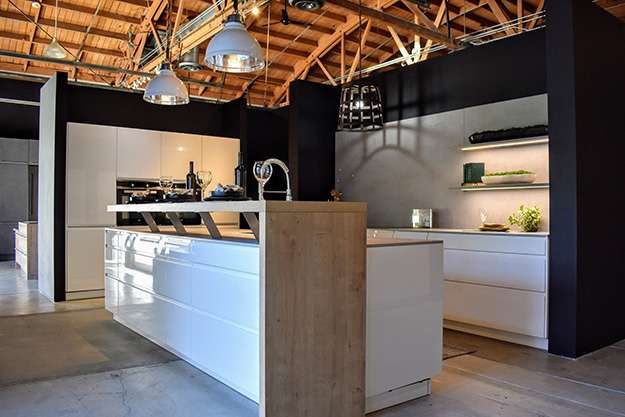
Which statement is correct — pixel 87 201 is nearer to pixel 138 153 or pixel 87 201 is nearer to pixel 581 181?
pixel 138 153

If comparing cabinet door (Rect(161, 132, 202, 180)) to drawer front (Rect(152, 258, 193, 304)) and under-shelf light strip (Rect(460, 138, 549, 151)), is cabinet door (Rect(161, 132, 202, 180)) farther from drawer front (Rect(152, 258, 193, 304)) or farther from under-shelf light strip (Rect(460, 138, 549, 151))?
under-shelf light strip (Rect(460, 138, 549, 151))

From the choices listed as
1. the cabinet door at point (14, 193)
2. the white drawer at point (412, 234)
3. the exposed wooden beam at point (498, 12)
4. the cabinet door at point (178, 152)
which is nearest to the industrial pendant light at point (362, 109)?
the white drawer at point (412, 234)

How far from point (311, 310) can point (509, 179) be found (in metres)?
3.21

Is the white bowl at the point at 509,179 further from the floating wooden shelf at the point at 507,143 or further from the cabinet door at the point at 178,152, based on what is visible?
the cabinet door at the point at 178,152

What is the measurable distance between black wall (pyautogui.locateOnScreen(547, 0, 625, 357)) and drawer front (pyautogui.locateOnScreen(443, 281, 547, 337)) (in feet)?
0.46

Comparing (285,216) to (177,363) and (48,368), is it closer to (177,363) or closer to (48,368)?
(177,363)

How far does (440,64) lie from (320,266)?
4165mm

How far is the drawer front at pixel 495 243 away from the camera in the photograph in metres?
4.18

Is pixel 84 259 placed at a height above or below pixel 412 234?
below

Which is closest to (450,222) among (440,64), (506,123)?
(506,123)

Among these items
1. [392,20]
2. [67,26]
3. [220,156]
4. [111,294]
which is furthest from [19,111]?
[392,20]

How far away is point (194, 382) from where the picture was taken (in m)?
3.33

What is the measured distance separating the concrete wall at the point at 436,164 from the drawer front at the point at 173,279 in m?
3.33

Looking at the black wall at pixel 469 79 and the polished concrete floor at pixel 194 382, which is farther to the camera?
the black wall at pixel 469 79
